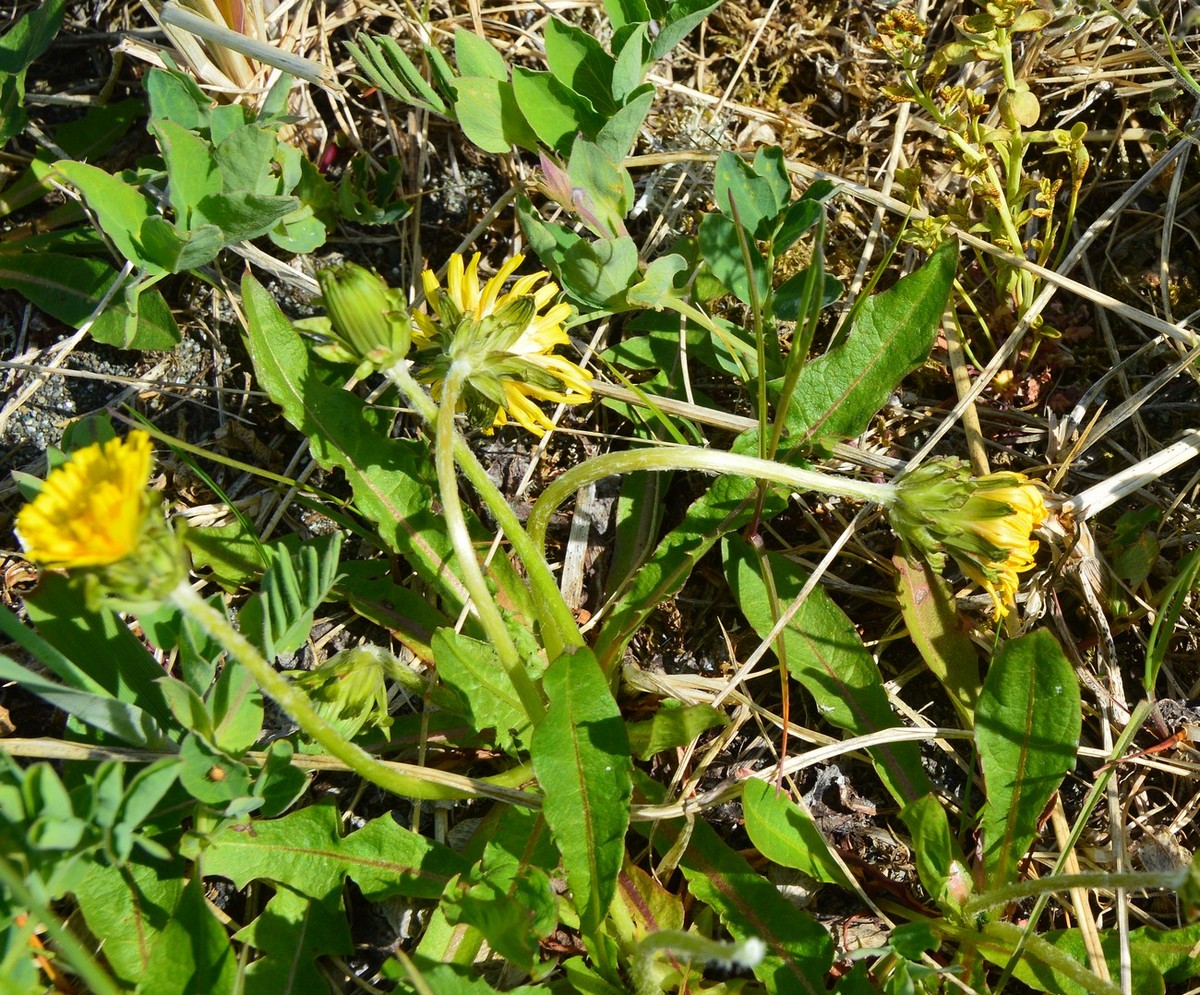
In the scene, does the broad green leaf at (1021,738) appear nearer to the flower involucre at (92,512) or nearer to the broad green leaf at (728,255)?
the broad green leaf at (728,255)

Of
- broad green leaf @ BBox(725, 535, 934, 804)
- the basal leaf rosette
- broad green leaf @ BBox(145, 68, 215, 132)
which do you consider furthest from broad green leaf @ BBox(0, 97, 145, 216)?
broad green leaf @ BBox(725, 535, 934, 804)

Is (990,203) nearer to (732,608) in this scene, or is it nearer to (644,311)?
(644,311)

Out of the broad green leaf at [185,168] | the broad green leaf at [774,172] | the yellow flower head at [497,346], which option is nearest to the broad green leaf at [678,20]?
the broad green leaf at [774,172]

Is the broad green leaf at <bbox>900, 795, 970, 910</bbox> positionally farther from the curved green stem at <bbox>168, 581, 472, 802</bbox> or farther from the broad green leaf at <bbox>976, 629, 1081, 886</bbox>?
the curved green stem at <bbox>168, 581, 472, 802</bbox>

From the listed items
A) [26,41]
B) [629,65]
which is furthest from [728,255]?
[26,41]

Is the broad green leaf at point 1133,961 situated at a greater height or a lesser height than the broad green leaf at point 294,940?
greater

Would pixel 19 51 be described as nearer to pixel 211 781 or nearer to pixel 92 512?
pixel 92 512
